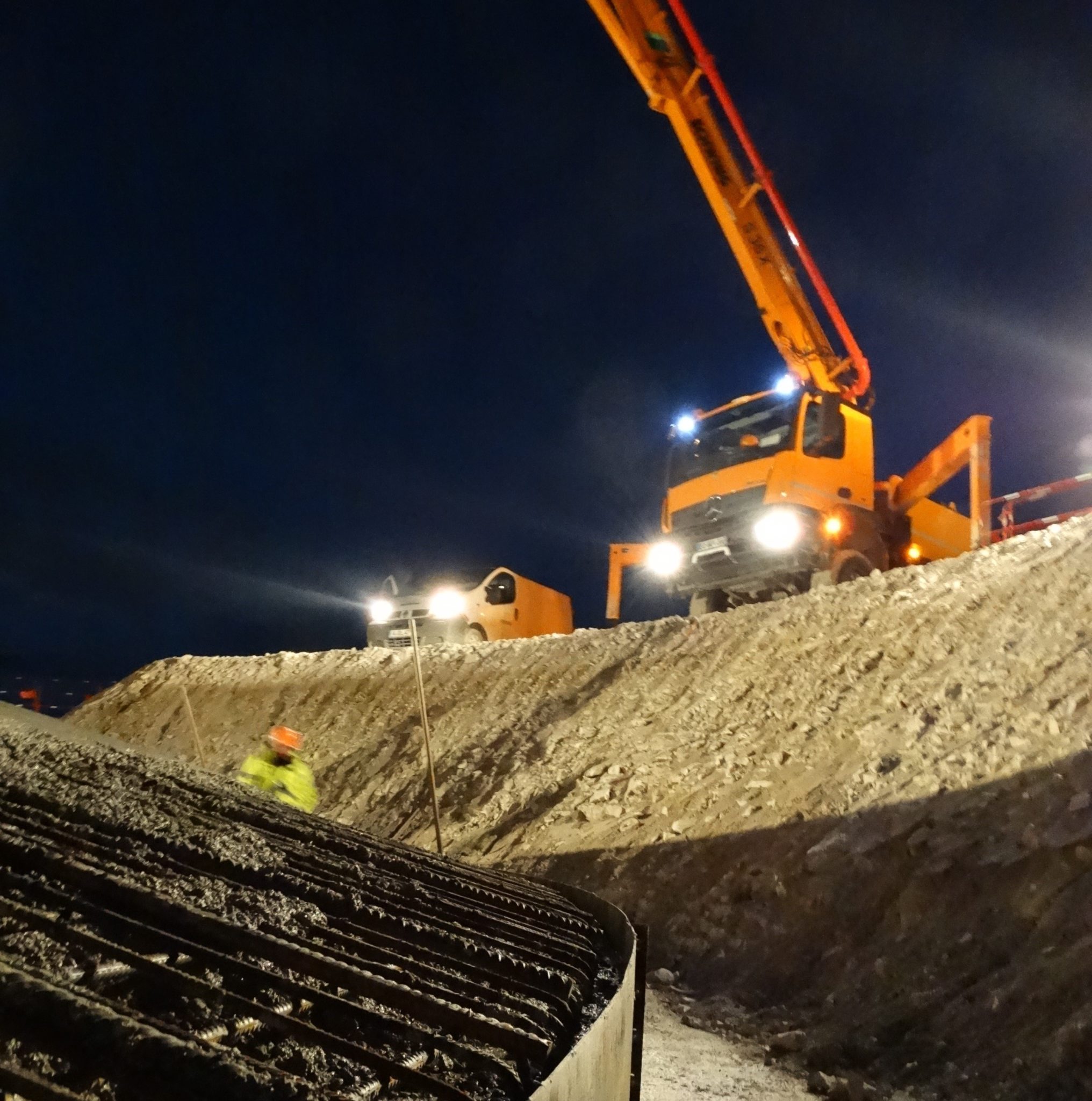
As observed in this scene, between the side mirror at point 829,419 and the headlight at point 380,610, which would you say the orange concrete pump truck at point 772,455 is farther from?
the headlight at point 380,610

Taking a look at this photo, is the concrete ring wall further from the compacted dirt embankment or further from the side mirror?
the side mirror

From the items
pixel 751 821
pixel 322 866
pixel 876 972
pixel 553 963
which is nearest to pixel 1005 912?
pixel 876 972

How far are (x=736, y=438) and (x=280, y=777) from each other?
7.84 meters

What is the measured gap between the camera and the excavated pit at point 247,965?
1.65 metres

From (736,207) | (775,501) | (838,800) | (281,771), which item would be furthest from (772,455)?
(281,771)

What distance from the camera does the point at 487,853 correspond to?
8.79 meters

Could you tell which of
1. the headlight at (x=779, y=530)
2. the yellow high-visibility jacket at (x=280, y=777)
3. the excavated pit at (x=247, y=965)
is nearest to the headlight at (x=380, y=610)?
the headlight at (x=779, y=530)

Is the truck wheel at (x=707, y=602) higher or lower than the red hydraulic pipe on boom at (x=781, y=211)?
lower

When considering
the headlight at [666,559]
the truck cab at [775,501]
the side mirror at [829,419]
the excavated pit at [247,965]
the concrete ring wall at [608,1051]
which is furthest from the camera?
the headlight at [666,559]

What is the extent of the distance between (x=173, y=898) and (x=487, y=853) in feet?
21.8

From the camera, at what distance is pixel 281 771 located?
718cm

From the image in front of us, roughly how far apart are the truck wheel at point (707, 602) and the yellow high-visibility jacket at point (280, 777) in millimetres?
6489

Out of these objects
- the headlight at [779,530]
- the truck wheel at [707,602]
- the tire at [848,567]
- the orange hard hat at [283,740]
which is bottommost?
the orange hard hat at [283,740]

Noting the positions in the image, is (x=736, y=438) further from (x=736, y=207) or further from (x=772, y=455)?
(x=736, y=207)
